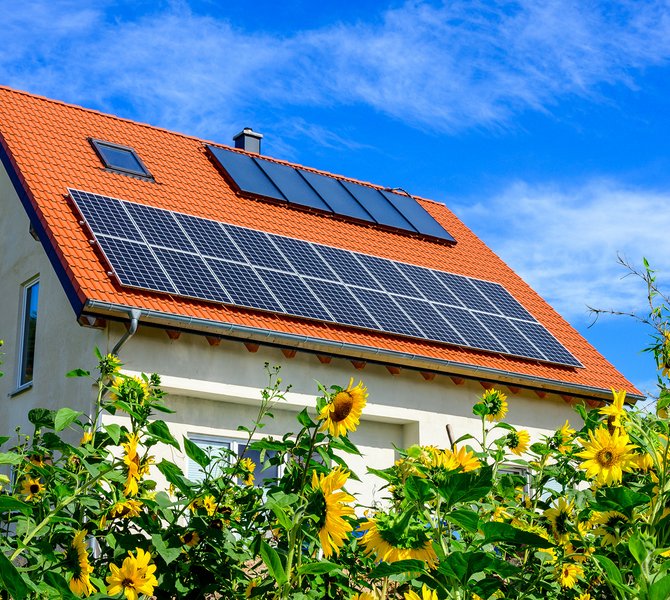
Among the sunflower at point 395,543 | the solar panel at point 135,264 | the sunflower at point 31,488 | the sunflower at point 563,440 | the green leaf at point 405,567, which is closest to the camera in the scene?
the green leaf at point 405,567

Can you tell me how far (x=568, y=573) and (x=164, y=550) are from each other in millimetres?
1348

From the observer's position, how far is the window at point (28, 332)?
12789 mm

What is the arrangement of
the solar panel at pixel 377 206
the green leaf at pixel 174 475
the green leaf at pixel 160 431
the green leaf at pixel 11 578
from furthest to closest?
the solar panel at pixel 377 206, the green leaf at pixel 174 475, the green leaf at pixel 160 431, the green leaf at pixel 11 578

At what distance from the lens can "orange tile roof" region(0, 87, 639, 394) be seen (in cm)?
1124

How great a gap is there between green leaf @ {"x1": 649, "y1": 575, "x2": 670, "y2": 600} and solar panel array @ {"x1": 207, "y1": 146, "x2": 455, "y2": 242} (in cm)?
1324

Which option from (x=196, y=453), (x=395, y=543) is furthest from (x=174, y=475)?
(x=395, y=543)

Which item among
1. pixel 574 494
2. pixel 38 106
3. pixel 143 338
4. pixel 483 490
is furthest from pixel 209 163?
pixel 483 490

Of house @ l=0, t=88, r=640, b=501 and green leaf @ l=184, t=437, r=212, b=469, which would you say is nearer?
green leaf @ l=184, t=437, r=212, b=469

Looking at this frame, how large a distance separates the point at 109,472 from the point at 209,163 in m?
13.0

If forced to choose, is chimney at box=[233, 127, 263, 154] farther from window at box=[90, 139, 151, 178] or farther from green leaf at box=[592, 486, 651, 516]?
green leaf at box=[592, 486, 651, 516]

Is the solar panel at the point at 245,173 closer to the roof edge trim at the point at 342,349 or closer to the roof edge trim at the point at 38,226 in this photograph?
the roof edge trim at the point at 38,226

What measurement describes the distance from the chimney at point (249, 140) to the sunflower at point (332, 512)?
15.7 meters

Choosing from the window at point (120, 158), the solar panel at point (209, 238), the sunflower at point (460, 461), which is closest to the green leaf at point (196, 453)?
the sunflower at point (460, 461)

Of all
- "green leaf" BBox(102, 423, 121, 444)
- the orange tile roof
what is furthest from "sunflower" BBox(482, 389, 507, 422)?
the orange tile roof
